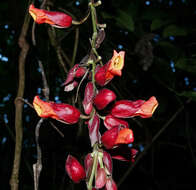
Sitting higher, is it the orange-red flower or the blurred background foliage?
the orange-red flower

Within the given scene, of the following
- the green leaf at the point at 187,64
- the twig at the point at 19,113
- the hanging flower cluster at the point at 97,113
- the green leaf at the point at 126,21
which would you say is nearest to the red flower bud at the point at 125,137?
the hanging flower cluster at the point at 97,113

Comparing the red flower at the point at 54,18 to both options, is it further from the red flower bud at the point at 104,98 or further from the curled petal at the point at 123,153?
the curled petal at the point at 123,153

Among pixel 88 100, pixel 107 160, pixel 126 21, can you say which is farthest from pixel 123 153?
pixel 126 21

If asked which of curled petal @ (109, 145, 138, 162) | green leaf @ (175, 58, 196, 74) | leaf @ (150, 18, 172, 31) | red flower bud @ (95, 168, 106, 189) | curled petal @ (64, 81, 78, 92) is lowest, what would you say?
red flower bud @ (95, 168, 106, 189)

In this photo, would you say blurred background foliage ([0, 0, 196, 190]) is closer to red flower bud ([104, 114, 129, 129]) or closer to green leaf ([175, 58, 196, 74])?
green leaf ([175, 58, 196, 74])

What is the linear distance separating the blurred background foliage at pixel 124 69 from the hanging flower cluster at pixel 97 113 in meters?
0.21

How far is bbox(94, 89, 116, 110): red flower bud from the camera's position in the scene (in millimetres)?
742

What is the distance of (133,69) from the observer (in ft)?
6.10

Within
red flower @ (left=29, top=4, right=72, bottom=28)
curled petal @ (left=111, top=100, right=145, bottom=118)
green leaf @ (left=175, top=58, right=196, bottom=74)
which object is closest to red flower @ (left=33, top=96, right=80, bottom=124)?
curled petal @ (left=111, top=100, right=145, bottom=118)

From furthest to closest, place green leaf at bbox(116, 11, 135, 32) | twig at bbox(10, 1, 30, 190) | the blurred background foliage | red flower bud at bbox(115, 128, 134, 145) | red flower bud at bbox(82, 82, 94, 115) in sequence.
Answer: green leaf at bbox(116, 11, 135, 32) < the blurred background foliage < twig at bbox(10, 1, 30, 190) < red flower bud at bbox(82, 82, 94, 115) < red flower bud at bbox(115, 128, 134, 145)

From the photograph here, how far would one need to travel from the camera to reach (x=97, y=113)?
870 mm

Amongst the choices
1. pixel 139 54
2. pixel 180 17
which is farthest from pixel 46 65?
pixel 180 17

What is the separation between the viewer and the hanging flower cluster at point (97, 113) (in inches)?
29.8

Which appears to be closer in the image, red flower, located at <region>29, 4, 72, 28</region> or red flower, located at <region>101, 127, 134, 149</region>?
red flower, located at <region>101, 127, 134, 149</region>
